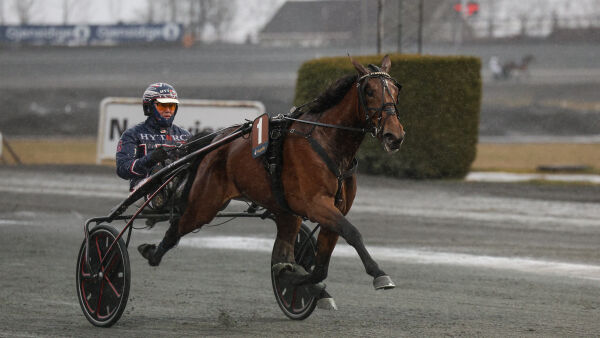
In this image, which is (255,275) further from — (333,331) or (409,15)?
(409,15)

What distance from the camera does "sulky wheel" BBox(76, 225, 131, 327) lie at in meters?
6.04

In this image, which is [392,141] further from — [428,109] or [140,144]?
[428,109]

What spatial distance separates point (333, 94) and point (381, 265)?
366 centimetres

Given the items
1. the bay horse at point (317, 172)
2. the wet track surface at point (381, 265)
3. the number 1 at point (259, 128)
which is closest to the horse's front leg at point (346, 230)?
the bay horse at point (317, 172)

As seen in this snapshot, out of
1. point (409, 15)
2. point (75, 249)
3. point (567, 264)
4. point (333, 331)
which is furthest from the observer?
point (409, 15)

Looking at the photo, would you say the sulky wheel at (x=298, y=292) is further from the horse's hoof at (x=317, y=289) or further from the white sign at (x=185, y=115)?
the white sign at (x=185, y=115)

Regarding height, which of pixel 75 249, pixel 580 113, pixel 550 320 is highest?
pixel 550 320

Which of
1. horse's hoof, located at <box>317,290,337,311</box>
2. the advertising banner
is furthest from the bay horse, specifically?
the advertising banner

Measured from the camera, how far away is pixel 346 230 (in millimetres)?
5199

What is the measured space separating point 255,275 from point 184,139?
7.11ft

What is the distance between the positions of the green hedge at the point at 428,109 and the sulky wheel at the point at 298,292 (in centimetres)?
961

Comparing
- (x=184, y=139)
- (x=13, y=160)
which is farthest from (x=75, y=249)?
(x=13, y=160)

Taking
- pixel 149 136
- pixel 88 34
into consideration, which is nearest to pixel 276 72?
pixel 88 34

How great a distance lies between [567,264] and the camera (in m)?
9.12
